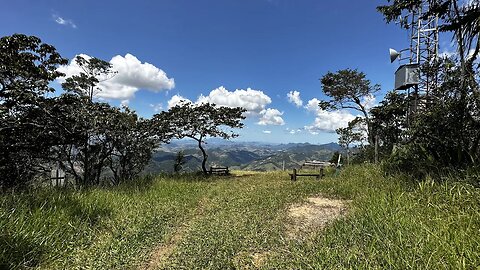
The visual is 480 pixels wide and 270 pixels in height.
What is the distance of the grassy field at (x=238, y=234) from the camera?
295 cm

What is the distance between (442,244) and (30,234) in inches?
202

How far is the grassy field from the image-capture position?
295 cm

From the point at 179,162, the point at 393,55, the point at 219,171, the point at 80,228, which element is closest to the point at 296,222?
the point at 80,228

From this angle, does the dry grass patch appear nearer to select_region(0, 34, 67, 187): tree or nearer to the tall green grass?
the tall green grass

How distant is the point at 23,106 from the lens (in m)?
7.13

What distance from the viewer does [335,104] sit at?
19.5m

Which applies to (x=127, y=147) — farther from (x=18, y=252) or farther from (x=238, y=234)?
(x=238, y=234)

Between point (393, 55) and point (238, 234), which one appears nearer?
point (238, 234)

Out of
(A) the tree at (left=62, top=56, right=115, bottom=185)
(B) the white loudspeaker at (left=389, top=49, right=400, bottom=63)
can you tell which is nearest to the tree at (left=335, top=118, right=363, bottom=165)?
(B) the white loudspeaker at (left=389, top=49, right=400, bottom=63)

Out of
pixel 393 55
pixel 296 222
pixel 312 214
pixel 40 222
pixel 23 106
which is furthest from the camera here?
pixel 393 55

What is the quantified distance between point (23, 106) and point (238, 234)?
685 centimetres

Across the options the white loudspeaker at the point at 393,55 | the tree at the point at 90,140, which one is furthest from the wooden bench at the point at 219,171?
the white loudspeaker at the point at 393,55

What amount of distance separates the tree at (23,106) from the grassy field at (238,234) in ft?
9.10

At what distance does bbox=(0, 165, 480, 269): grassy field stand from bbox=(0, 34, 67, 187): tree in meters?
2.77
